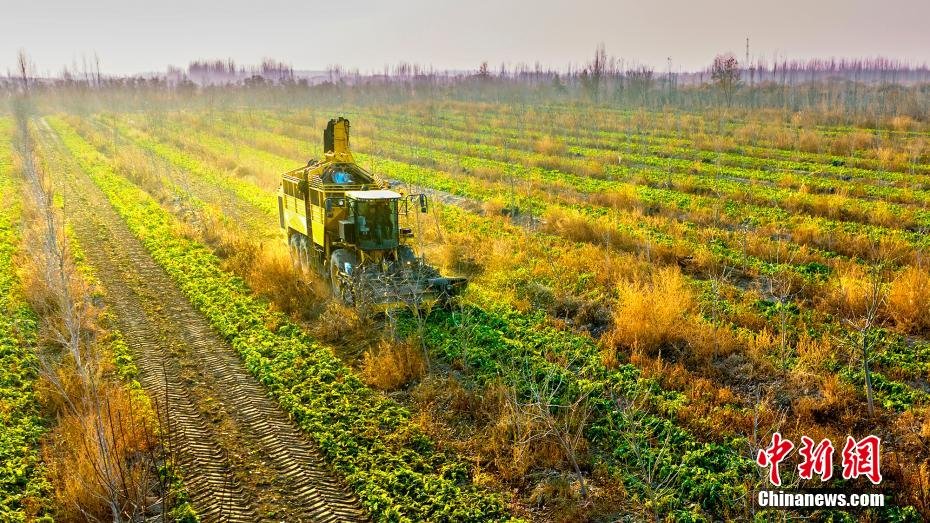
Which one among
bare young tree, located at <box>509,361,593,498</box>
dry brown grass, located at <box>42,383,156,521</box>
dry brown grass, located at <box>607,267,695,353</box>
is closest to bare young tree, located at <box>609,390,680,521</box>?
bare young tree, located at <box>509,361,593,498</box>

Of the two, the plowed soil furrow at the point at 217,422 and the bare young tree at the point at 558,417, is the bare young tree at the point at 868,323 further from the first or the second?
the plowed soil furrow at the point at 217,422

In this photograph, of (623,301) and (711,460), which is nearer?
(711,460)

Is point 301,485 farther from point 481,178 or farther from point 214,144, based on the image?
point 214,144

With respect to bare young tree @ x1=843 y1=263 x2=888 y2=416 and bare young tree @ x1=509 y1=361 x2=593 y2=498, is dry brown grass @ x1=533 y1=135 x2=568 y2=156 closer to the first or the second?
bare young tree @ x1=843 y1=263 x2=888 y2=416

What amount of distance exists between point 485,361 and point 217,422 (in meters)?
3.95

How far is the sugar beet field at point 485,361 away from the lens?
669 cm

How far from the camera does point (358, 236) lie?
1228cm

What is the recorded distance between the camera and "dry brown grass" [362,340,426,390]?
9250mm

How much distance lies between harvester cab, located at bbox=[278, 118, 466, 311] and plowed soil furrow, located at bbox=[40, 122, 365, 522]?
2.66 meters

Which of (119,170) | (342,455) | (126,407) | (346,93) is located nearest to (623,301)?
(342,455)

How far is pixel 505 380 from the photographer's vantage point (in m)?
8.86

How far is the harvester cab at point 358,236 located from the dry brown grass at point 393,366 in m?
1.09

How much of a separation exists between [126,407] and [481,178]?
2151cm

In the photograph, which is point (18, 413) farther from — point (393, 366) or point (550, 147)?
point (550, 147)
